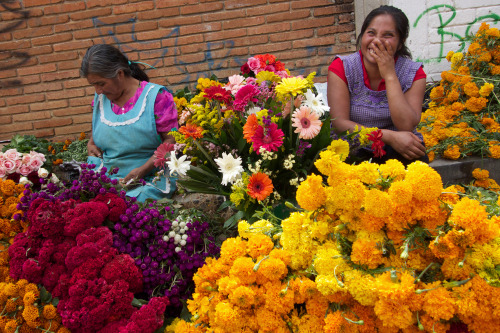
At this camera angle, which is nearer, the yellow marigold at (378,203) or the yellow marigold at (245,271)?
the yellow marigold at (378,203)

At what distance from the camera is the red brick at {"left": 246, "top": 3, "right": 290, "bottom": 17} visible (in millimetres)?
3951

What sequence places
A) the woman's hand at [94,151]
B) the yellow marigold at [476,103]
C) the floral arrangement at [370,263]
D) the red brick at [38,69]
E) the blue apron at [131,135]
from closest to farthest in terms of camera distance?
the floral arrangement at [370,263]
the blue apron at [131,135]
the woman's hand at [94,151]
the yellow marigold at [476,103]
the red brick at [38,69]

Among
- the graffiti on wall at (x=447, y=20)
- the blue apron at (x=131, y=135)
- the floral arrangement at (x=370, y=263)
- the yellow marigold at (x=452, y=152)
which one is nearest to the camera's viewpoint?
the floral arrangement at (x=370, y=263)

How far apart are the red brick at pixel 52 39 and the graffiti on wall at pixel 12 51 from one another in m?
0.19

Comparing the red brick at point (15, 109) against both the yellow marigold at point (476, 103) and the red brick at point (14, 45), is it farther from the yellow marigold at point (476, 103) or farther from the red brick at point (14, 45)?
the yellow marigold at point (476, 103)

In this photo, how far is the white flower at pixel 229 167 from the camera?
4.97 feet

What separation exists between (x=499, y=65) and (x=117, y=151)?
3.07 m

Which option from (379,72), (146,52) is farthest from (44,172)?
(146,52)

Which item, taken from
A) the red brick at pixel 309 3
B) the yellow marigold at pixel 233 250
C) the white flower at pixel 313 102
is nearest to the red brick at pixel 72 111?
the red brick at pixel 309 3

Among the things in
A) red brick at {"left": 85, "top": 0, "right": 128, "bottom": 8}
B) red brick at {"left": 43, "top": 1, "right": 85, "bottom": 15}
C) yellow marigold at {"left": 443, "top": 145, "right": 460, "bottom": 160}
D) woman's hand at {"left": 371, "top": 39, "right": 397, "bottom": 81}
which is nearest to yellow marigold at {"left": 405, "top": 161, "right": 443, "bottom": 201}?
woman's hand at {"left": 371, "top": 39, "right": 397, "bottom": 81}

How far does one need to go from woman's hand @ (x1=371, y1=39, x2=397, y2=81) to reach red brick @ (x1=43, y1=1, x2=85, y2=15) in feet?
11.1

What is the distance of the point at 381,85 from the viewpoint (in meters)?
2.28

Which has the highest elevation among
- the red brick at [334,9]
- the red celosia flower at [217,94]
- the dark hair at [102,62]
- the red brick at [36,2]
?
the red brick at [36,2]

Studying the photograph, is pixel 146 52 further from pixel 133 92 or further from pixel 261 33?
pixel 133 92
